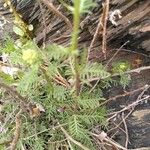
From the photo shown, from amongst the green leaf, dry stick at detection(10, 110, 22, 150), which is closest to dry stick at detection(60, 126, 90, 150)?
dry stick at detection(10, 110, 22, 150)

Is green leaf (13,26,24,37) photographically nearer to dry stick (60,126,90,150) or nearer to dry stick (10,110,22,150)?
dry stick (10,110,22,150)

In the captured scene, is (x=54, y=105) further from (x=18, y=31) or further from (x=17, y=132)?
(x=18, y=31)

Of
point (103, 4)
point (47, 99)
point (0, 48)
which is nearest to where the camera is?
point (103, 4)

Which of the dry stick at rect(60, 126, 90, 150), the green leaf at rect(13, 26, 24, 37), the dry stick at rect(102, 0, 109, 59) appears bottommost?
the dry stick at rect(60, 126, 90, 150)

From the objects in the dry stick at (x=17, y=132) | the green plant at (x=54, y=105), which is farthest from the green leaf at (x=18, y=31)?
the dry stick at (x=17, y=132)

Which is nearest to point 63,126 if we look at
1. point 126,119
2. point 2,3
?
point 126,119

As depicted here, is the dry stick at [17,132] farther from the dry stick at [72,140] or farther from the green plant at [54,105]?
the dry stick at [72,140]

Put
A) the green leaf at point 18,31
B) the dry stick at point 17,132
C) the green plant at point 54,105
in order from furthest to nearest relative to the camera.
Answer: the green leaf at point 18,31
the green plant at point 54,105
the dry stick at point 17,132

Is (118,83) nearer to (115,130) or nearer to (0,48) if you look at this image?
(115,130)

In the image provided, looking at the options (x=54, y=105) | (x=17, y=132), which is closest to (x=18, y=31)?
(x=54, y=105)
